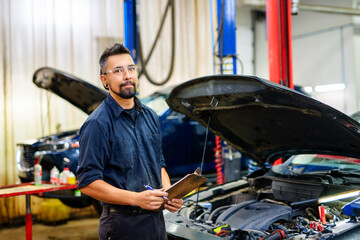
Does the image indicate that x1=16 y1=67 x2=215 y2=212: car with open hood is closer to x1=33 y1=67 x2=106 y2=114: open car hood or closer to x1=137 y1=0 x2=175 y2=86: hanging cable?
x1=33 y1=67 x2=106 y2=114: open car hood

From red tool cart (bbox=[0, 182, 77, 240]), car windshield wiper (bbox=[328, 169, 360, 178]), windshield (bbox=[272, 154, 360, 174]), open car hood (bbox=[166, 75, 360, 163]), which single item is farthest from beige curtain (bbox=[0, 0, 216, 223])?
car windshield wiper (bbox=[328, 169, 360, 178])

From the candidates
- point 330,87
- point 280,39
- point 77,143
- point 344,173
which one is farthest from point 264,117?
point 330,87

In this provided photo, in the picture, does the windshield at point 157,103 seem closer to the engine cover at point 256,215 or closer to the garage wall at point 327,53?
the engine cover at point 256,215

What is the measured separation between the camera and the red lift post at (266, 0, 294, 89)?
13.6 ft

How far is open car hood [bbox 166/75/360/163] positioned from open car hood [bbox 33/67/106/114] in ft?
6.30

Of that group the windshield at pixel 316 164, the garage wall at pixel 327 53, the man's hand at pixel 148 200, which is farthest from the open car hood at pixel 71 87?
the garage wall at pixel 327 53

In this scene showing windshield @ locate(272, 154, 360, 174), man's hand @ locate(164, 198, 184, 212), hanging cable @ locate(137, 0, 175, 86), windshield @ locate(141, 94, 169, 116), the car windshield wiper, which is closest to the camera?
man's hand @ locate(164, 198, 184, 212)

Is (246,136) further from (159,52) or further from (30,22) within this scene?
(159,52)

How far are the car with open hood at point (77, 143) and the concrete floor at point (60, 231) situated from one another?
49cm

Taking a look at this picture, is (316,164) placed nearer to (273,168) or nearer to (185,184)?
(273,168)

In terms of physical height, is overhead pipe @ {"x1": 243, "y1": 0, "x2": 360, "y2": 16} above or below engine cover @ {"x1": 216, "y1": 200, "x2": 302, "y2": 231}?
above

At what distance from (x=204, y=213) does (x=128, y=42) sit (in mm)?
3818

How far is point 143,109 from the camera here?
1807 mm

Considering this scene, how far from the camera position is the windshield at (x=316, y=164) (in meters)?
2.57
